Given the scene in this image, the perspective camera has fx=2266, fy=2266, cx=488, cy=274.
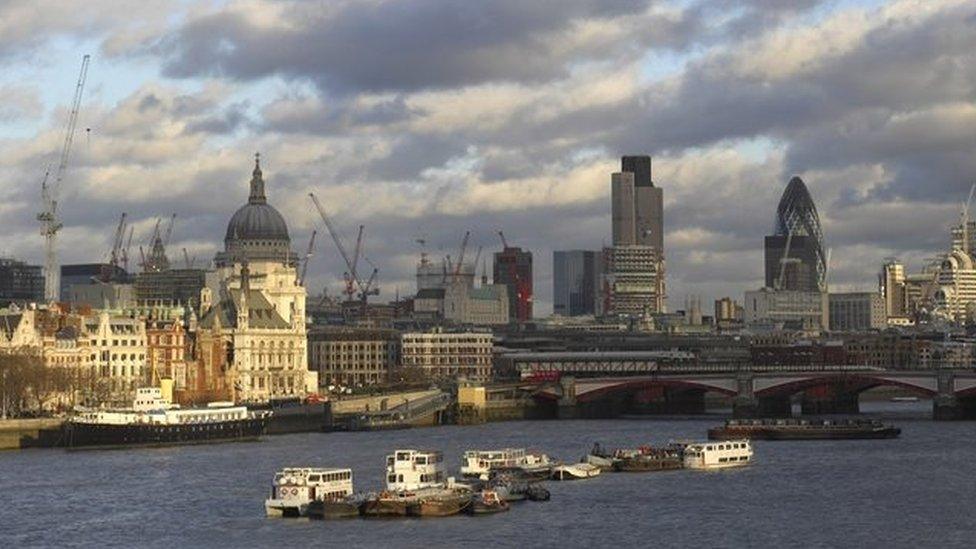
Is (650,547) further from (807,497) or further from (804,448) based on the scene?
(804,448)

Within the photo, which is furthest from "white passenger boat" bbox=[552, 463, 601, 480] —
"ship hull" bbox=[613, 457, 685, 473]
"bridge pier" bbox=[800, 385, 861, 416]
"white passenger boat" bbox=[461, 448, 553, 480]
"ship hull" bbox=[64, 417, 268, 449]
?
"bridge pier" bbox=[800, 385, 861, 416]

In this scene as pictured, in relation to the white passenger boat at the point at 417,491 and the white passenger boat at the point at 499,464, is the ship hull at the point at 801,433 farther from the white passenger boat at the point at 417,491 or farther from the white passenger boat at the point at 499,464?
the white passenger boat at the point at 417,491

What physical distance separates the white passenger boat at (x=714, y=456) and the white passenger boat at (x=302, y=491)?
2749 cm

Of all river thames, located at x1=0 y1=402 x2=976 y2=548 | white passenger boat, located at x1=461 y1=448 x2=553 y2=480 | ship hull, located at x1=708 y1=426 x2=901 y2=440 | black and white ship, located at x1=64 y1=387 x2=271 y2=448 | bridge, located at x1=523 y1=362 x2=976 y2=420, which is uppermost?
bridge, located at x1=523 y1=362 x2=976 y2=420

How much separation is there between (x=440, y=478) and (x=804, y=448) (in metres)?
41.1

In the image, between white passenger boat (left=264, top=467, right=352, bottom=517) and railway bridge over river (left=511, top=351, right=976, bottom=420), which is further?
railway bridge over river (left=511, top=351, right=976, bottom=420)

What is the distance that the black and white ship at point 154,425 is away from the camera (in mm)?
133250

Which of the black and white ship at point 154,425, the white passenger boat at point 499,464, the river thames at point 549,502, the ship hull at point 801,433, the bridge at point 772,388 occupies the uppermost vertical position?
the bridge at point 772,388

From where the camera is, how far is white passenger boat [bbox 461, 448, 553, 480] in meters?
106

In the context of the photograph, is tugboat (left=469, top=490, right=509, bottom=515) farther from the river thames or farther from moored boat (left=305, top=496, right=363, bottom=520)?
moored boat (left=305, top=496, right=363, bottom=520)

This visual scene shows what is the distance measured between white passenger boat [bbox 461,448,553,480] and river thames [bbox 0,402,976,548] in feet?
7.24

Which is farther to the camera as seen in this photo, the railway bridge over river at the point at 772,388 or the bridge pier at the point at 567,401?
the bridge pier at the point at 567,401

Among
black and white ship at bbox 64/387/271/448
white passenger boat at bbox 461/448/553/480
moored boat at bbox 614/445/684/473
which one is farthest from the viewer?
black and white ship at bbox 64/387/271/448

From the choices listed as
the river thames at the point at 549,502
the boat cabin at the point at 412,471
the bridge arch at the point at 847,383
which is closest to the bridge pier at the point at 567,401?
the bridge arch at the point at 847,383
